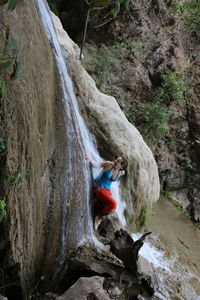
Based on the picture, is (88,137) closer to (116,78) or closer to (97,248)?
(97,248)

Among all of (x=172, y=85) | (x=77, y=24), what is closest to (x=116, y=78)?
(x=172, y=85)

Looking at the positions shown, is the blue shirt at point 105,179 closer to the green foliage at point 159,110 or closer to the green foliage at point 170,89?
the green foliage at point 159,110

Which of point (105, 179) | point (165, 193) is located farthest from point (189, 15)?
point (105, 179)

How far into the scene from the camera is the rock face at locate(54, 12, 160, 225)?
17.5ft

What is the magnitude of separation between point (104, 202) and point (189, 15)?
11.0 m

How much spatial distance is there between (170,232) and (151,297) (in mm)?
3276

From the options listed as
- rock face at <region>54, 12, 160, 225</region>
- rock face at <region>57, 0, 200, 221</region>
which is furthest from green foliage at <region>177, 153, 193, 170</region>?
rock face at <region>54, 12, 160, 225</region>

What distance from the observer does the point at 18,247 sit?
2488 mm

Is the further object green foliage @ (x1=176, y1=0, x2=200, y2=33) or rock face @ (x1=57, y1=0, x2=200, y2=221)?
green foliage @ (x1=176, y1=0, x2=200, y2=33)

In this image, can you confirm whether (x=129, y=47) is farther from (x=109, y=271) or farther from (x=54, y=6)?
(x=109, y=271)

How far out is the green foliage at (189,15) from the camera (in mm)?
11828

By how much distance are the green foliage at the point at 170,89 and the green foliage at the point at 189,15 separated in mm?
3097

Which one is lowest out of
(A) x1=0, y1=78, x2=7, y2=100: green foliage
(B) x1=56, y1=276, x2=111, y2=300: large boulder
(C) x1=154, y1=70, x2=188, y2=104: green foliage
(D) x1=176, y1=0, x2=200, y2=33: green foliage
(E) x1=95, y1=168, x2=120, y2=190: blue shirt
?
(B) x1=56, y1=276, x2=111, y2=300: large boulder

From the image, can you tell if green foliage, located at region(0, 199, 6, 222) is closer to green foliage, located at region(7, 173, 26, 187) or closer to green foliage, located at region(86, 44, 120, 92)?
green foliage, located at region(7, 173, 26, 187)
